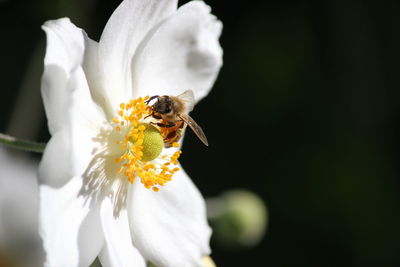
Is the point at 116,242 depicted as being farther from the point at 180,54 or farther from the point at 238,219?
the point at 238,219

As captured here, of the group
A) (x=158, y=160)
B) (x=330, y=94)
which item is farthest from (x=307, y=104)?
(x=158, y=160)

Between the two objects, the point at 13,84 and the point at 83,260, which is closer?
the point at 83,260

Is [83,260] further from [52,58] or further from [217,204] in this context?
[217,204]

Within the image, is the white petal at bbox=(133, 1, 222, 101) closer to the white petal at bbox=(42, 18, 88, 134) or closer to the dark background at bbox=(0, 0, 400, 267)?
the white petal at bbox=(42, 18, 88, 134)

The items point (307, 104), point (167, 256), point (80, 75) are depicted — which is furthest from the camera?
point (307, 104)

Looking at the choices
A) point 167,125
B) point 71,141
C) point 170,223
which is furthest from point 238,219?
point 71,141

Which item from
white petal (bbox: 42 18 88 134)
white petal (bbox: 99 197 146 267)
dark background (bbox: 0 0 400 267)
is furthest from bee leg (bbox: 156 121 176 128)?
dark background (bbox: 0 0 400 267)
